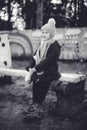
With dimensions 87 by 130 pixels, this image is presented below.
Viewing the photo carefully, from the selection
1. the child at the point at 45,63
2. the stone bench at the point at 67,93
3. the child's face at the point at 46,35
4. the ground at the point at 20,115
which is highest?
the child's face at the point at 46,35

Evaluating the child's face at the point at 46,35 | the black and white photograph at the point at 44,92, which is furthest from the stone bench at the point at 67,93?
the child's face at the point at 46,35

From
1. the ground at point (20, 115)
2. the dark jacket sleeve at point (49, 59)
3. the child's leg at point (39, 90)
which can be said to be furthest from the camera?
the child's leg at point (39, 90)

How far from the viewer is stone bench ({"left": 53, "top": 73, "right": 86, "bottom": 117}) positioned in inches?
202

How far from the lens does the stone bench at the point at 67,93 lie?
5.14 meters

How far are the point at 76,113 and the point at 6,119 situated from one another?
1.29 metres

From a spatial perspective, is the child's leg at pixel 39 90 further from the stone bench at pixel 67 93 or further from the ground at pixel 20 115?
the ground at pixel 20 115

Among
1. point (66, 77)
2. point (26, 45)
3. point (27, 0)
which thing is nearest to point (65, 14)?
point (27, 0)

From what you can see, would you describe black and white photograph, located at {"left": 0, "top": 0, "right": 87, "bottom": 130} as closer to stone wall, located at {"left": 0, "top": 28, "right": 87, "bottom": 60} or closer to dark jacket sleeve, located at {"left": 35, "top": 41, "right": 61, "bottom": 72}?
dark jacket sleeve, located at {"left": 35, "top": 41, "right": 61, "bottom": 72}

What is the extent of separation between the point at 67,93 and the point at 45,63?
0.73 metres

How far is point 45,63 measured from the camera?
16.1ft

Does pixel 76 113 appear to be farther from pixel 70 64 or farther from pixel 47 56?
pixel 70 64

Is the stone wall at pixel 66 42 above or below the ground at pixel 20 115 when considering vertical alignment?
above

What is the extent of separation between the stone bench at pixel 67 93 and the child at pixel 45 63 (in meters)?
0.21

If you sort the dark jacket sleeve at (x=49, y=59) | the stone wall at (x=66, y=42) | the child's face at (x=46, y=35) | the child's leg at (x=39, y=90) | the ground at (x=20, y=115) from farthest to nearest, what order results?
the stone wall at (x=66, y=42) → the child's leg at (x=39, y=90) → the child's face at (x=46, y=35) → the dark jacket sleeve at (x=49, y=59) → the ground at (x=20, y=115)
